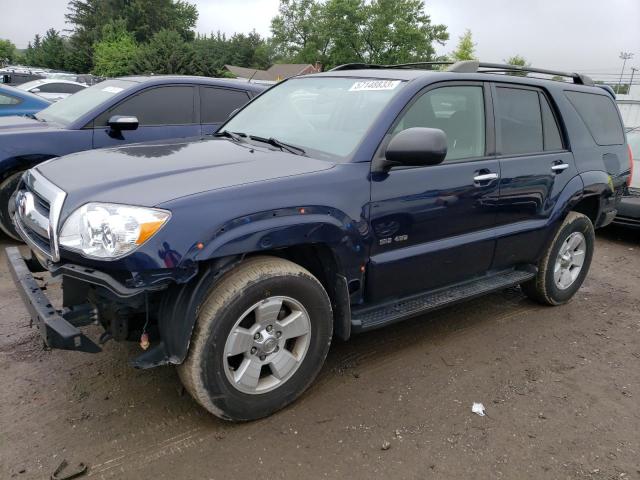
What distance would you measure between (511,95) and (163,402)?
313 centimetres

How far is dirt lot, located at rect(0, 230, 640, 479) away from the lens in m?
2.56

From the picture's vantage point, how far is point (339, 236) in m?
2.86

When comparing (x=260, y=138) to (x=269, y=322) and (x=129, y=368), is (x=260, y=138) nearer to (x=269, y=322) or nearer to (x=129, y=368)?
(x=269, y=322)

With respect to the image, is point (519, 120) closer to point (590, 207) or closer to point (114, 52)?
point (590, 207)

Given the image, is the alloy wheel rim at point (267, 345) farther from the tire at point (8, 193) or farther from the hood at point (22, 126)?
the hood at point (22, 126)

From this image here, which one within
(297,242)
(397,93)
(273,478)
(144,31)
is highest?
(144,31)

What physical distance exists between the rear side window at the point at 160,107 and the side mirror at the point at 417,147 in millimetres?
3641

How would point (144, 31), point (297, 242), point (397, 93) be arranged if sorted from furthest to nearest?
1. point (144, 31)
2. point (397, 93)
3. point (297, 242)

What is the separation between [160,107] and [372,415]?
424 centimetres

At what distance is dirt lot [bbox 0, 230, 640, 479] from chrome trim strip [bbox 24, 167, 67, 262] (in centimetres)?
92

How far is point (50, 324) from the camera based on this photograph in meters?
2.38

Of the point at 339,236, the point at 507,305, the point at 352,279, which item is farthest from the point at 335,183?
the point at 507,305

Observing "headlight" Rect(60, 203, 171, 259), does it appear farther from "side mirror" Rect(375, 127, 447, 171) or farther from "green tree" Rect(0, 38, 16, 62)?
"green tree" Rect(0, 38, 16, 62)

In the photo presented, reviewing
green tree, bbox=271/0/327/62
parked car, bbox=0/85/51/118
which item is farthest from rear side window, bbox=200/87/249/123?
green tree, bbox=271/0/327/62
